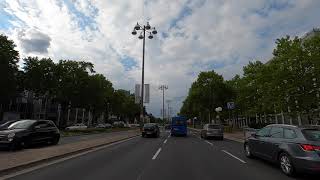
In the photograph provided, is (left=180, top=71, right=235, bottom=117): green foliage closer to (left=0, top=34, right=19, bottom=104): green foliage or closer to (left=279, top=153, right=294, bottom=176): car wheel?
(left=0, top=34, right=19, bottom=104): green foliage

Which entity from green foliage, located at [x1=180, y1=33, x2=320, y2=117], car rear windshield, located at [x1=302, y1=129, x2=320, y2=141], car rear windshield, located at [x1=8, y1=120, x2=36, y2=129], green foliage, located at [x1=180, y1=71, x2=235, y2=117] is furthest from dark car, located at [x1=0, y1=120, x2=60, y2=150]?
green foliage, located at [x1=180, y1=71, x2=235, y2=117]

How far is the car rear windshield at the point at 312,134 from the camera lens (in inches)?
412

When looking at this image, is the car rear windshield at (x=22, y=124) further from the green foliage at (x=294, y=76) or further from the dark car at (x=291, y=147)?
the green foliage at (x=294, y=76)

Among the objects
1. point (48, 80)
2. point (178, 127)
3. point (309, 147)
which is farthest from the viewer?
point (48, 80)

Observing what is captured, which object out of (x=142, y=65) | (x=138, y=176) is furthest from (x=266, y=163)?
(x=142, y=65)

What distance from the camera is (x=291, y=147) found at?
421 inches

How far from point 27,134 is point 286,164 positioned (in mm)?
13054

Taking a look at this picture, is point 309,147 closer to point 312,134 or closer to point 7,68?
point 312,134

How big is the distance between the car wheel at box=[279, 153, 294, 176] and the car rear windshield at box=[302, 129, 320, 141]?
83cm

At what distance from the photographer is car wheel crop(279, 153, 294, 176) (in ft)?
34.5

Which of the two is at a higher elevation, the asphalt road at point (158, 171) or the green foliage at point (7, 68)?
the green foliage at point (7, 68)

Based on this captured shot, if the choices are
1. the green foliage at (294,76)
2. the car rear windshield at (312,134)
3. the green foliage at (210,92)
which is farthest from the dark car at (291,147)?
the green foliage at (210,92)

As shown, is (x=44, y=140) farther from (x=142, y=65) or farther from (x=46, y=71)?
(x=46, y=71)

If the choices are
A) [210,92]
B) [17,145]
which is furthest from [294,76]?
[210,92]
